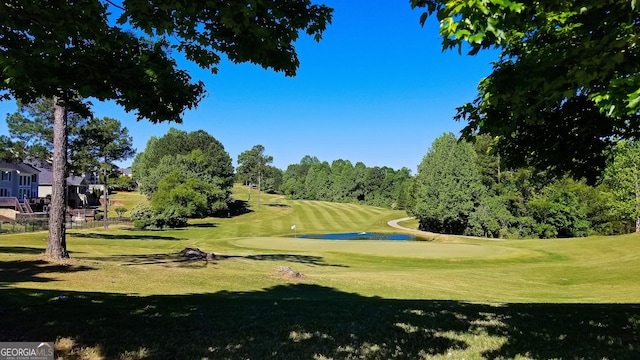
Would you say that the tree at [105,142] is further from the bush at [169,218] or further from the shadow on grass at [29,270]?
the shadow on grass at [29,270]

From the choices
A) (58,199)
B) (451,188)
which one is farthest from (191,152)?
(58,199)

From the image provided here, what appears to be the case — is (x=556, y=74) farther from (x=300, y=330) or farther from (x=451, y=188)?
(x=451, y=188)

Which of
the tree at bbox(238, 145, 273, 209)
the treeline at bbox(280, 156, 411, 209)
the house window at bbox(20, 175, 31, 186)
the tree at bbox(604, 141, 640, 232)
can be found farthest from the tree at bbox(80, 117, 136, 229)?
the treeline at bbox(280, 156, 411, 209)

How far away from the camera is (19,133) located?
37031 millimetres

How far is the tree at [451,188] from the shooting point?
57.1 meters

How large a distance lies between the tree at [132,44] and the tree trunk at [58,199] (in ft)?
36.6

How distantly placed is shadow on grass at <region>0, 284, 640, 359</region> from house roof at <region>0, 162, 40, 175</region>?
65.5 m

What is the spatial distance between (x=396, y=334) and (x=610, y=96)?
176 inches

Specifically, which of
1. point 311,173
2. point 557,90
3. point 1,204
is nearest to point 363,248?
point 557,90

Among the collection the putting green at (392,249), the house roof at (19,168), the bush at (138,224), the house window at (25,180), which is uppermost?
the house roof at (19,168)

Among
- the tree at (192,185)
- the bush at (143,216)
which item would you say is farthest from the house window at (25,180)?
the bush at (143,216)

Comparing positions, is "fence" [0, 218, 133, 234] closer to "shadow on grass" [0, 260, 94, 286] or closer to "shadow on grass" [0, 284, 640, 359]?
"shadow on grass" [0, 260, 94, 286]

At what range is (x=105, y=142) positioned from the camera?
40969 mm

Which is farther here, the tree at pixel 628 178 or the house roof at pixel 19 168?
the house roof at pixel 19 168
